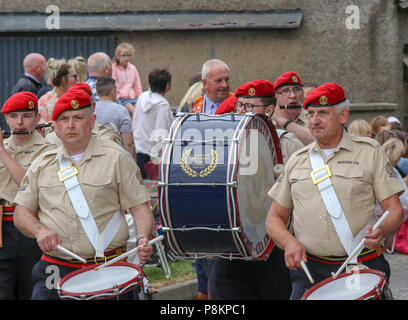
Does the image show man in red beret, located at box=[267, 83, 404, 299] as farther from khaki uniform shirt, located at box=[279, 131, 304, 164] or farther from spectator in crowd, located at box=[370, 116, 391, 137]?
spectator in crowd, located at box=[370, 116, 391, 137]

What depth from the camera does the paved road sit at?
823 cm

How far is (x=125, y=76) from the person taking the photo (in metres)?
11.8

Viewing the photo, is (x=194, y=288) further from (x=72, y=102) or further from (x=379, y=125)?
(x=379, y=125)

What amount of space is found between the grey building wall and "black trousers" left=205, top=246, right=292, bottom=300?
308 inches

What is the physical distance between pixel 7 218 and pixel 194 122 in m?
1.81

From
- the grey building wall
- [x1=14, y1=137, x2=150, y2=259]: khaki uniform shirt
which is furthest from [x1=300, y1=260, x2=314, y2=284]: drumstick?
the grey building wall

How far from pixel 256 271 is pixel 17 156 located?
6.75 feet

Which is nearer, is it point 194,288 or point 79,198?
point 79,198

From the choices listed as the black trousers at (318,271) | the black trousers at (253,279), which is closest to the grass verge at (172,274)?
the black trousers at (253,279)

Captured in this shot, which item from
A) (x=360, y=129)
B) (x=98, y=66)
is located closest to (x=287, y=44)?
(x=360, y=129)

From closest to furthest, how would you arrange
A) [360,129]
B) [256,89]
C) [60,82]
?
[256,89] < [60,82] < [360,129]

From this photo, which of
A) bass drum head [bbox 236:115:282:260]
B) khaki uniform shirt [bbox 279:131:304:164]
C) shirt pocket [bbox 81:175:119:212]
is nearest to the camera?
shirt pocket [bbox 81:175:119:212]

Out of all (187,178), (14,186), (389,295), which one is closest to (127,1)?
(14,186)

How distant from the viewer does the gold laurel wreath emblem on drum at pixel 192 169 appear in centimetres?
546
